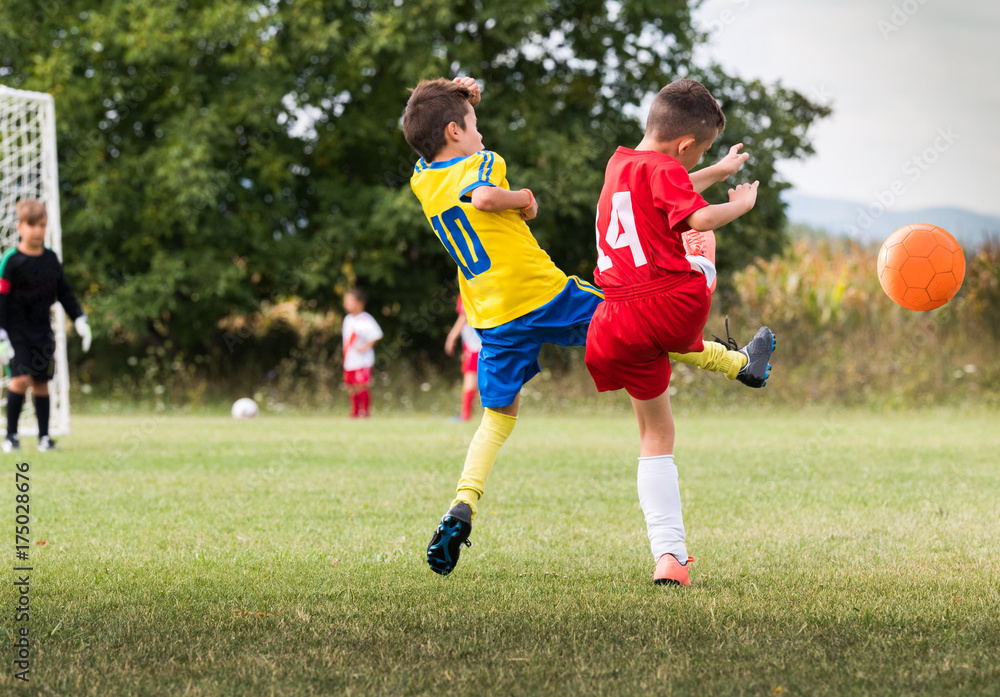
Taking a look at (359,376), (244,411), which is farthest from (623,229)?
(244,411)

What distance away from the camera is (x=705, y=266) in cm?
377

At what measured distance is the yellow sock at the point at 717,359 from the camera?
3.91 metres

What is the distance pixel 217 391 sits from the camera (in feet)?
58.7

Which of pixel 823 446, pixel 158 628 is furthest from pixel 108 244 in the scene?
pixel 158 628

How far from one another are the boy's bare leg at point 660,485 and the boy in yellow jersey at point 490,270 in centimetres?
27

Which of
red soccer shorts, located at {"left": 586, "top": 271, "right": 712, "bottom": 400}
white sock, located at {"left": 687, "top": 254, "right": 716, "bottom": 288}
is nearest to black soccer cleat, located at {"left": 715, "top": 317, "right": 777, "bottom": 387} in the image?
white sock, located at {"left": 687, "top": 254, "right": 716, "bottom": 288}

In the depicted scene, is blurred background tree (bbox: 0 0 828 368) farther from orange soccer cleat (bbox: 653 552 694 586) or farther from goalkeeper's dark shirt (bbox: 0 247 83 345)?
orange soccer cleat (bbox: 653 552 694 586)

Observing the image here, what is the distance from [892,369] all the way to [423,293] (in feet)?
27.8

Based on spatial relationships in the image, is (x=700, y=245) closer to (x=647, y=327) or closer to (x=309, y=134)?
(x=647, y=327)

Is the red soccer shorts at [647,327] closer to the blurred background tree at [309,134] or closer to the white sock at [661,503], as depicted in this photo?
the white sock at [661,503]

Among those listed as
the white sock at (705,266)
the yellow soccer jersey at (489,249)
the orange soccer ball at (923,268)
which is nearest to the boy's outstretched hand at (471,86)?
the yellow soccer jersey at (489,249)

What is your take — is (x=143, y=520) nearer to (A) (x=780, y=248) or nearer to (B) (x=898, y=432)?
(B) (x=898, y=432)

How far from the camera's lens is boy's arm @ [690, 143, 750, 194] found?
11.9 feet

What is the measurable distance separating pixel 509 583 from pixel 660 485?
0.71 metres
